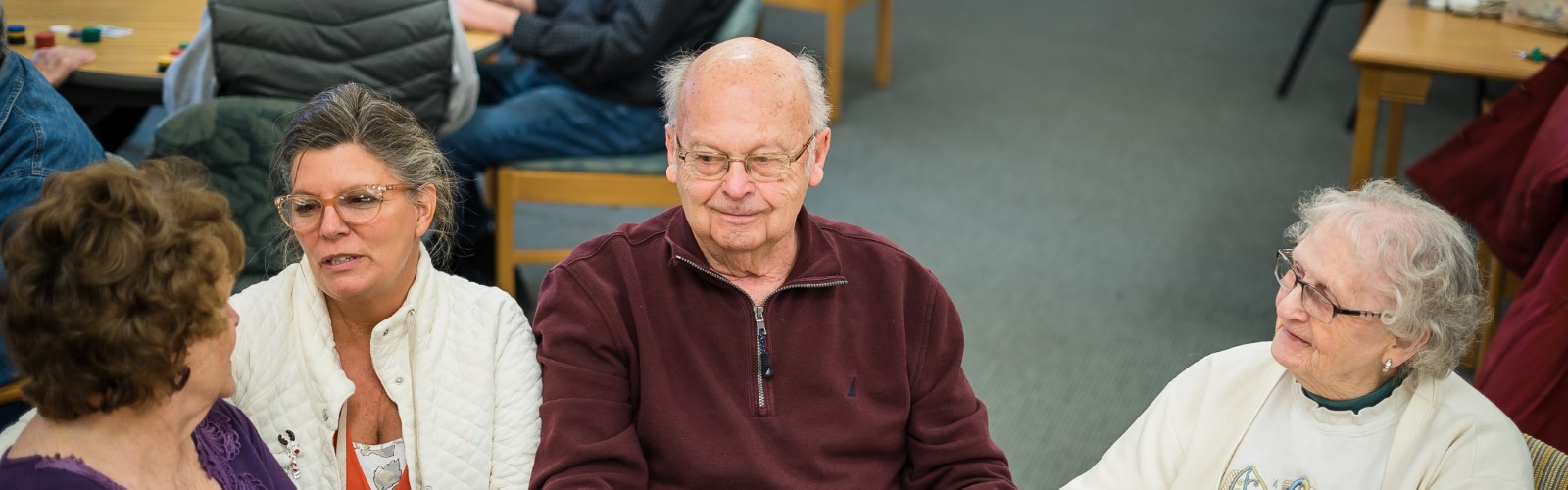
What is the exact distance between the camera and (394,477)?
6.22 feet

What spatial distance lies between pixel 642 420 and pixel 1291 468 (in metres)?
0.86

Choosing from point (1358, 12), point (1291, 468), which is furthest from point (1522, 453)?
point (1358, 12)

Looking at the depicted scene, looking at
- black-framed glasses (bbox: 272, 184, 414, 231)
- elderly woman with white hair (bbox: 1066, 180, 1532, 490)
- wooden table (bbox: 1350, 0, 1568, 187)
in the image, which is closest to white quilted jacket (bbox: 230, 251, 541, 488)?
black-framed glasses (bbox: 272, 184, 414, 231)

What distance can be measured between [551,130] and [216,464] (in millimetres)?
1890

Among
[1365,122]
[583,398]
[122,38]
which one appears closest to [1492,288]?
[1365,122]

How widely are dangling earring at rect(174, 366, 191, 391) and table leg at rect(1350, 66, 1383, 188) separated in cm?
285

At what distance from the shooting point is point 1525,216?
9.29 feet

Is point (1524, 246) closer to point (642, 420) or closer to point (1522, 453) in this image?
point (1522, 453)

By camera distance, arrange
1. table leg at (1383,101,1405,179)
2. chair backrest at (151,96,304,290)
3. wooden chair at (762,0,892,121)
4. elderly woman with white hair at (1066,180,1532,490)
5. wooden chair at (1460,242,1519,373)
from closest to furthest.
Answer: elderly woman with white hair at (1066,180,1532,490) < chair backrest at (151,96,304,290) < wooden chair at (1460,242,1519,373) < table leg at (1383,101,1405,179) < wooden chair at (762,0,892,121)

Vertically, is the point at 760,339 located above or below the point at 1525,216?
above

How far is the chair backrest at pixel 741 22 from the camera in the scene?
334 centimetres

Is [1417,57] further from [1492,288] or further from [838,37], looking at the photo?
[838,37]

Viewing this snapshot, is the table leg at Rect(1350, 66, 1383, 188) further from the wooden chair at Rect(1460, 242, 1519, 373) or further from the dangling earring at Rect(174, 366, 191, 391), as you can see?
the dangling earring at Rect(174, 366, 191, 391)

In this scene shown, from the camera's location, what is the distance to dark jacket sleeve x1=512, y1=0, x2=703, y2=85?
3.33 meters
